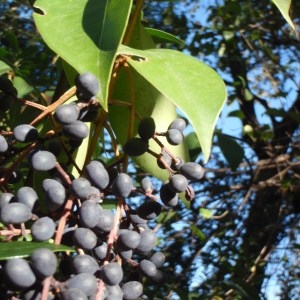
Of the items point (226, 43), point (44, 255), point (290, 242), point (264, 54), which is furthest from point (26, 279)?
point (264, 54)

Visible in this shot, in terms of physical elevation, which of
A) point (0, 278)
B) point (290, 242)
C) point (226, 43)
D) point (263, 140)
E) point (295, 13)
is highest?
point (0, 278)

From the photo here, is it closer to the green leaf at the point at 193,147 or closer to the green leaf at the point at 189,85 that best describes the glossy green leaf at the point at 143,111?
the green leaf at the point at 189,85

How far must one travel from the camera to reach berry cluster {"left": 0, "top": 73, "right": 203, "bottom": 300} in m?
0.45

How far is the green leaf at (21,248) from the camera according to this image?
1.49 ft

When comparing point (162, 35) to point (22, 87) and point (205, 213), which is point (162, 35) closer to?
point (22, 87)

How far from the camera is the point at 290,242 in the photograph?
7.16ft

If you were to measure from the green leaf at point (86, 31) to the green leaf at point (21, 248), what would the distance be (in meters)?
0.12

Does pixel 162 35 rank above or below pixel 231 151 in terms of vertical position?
above

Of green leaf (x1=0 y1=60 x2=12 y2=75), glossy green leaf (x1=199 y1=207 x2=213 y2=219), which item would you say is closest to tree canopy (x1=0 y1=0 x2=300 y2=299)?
green leaf (x1=0 y1=60 x2=12 y2=75)

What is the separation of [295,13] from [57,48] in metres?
1.82

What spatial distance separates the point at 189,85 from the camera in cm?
54

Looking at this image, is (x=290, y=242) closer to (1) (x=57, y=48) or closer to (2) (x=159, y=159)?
(2) (x=159, y=159)

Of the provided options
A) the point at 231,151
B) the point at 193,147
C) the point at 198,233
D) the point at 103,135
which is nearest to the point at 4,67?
the point at 103,135

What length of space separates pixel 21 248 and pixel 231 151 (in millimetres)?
1381
